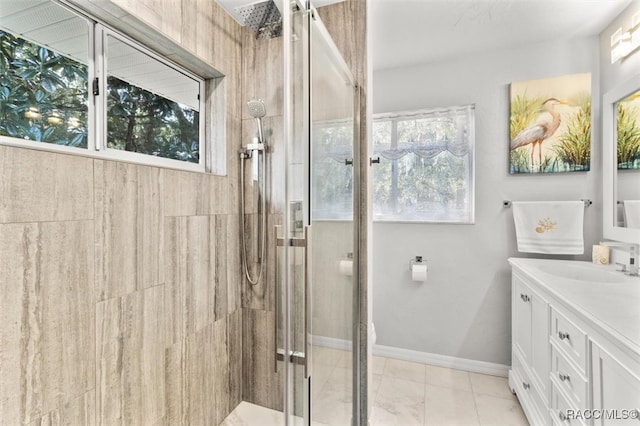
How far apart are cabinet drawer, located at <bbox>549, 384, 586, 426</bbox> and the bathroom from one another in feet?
1.34

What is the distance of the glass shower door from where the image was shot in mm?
798

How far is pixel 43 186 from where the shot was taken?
91 centimetres

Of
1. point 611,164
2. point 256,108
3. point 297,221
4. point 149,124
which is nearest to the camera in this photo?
Answer: point 297,221

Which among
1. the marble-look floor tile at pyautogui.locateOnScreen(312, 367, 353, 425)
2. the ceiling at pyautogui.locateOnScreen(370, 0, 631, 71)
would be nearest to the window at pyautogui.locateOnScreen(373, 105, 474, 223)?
the ceiling at pyautogui.locateOnScreen(370, 0, 631, 71)

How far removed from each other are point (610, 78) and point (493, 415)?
1.64 m

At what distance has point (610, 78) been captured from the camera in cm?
104

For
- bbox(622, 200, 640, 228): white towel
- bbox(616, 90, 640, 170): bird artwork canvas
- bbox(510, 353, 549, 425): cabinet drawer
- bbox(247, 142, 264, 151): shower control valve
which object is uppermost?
bbox(247, 142, 264, 151): shower control valve

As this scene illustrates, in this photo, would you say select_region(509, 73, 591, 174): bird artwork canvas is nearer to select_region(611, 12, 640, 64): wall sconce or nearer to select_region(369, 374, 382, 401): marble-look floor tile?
select_region(611, 12, 640, 64): wall sconce

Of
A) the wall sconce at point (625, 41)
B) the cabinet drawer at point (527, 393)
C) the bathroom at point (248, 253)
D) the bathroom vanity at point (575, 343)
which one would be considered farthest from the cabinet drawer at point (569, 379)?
the wall sconce at point (625, 41)

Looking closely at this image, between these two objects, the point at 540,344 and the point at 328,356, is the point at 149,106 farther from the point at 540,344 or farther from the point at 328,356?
the point at 540,344

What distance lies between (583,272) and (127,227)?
196 centimetres

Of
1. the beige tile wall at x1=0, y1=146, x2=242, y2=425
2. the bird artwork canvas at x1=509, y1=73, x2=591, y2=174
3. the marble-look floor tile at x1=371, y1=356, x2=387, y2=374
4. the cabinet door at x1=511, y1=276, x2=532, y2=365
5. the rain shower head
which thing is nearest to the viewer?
the beige tile wall at x1=0, y1=146, x2=242, y2=425

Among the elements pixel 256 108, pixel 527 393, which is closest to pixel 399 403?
pixel 527 393

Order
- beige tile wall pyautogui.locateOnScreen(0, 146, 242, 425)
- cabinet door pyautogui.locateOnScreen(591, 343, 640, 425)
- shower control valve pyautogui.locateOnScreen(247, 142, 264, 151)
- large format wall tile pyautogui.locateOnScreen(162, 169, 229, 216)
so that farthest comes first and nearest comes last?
shower control valve pyautogui.locateOnScreen(247, 142, 264, 151)
large format wall tile pyautogui.locateOnScreen(162, 169, 229, 216)
beige tile wall pyautogui.locateOnScreen(0, 146, 242, 425)
cabinet door pyautogui.locateOnScreen(591, 343, 640, 425)
